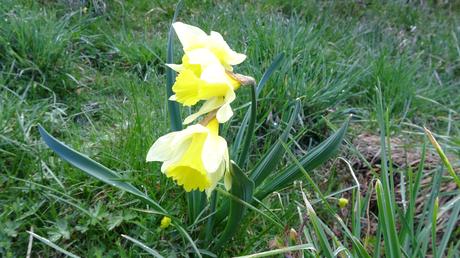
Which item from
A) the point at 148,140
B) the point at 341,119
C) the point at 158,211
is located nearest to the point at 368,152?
the point at 341,119

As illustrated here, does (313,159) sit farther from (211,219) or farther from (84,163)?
(84,163)

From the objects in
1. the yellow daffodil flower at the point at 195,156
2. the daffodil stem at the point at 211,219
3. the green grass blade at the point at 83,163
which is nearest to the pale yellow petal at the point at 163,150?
the yellow daffodil flower at the point at 195,156

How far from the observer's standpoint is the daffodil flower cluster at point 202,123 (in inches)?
46.1

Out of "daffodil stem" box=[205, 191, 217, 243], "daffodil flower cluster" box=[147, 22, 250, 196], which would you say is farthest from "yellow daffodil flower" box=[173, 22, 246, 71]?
"daffodil stem" box=[205, 191, 217, 243]

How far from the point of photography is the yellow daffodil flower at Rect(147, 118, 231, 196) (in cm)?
116

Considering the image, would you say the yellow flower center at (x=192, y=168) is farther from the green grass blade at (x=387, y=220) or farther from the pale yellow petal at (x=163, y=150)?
the green grass blade at (x=387, y=220)

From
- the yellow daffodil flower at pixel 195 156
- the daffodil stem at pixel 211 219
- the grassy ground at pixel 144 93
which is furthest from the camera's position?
the grassy ground at pixel 144 93

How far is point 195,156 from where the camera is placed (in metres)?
1.17

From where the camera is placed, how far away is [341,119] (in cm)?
253

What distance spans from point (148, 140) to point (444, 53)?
8.36 feet

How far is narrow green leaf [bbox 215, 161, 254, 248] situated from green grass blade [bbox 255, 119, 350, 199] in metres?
0.13

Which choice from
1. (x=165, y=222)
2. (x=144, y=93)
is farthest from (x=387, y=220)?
(x=144, y=93)

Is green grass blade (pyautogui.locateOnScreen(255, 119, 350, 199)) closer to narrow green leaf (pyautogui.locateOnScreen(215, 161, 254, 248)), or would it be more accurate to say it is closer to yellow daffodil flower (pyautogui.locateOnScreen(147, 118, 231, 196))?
narrow green leaf (pyautogui.locateOnScreen(215, 161, 254, 248))

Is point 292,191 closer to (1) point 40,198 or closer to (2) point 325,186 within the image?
(2) point 325,186
